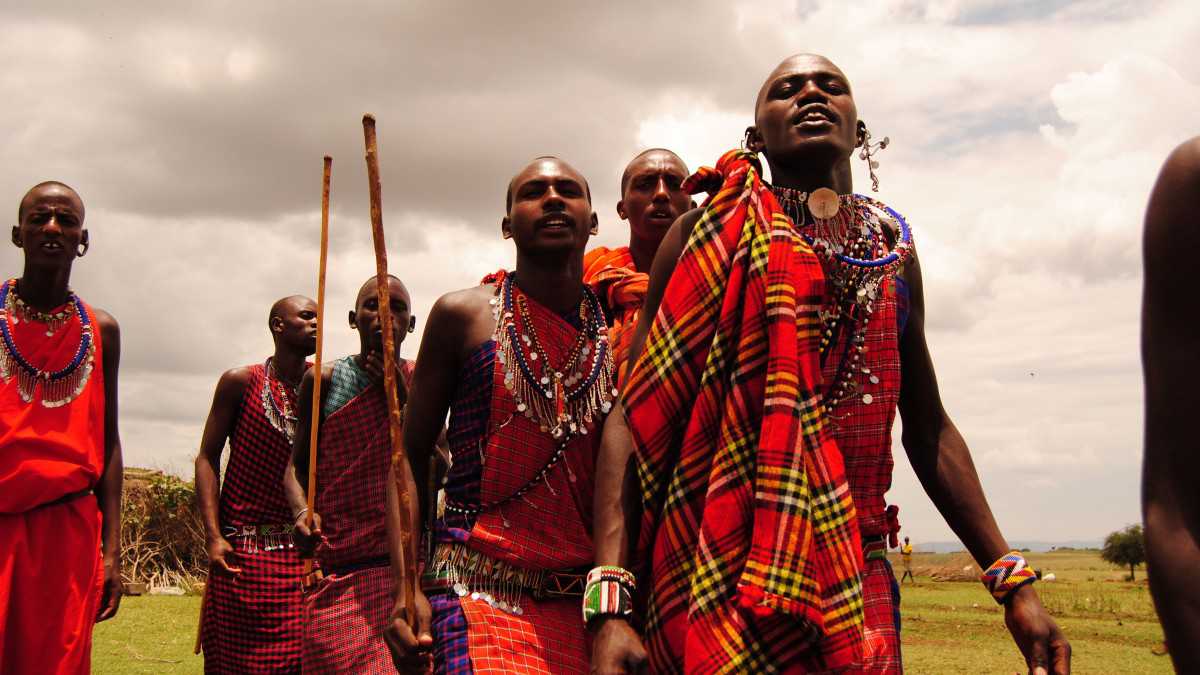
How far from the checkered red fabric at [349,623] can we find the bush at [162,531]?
1487 centimetres

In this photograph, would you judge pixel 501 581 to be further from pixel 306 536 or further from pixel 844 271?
pixel 306 536

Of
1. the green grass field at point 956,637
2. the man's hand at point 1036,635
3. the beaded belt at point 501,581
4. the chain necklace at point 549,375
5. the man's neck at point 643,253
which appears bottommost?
the green grass field at point 956,637

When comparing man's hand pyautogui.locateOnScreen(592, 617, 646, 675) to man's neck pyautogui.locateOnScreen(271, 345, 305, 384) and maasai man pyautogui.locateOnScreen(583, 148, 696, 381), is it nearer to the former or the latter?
maasai man pyautogui.locateOnScreen(583, 148, 696, 381)

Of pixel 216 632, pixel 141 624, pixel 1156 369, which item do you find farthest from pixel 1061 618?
pixel 1156 369

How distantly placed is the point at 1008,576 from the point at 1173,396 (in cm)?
147

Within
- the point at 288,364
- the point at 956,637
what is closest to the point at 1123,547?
the point at 956,637

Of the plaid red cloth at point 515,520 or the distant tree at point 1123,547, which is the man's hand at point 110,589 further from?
the distant tree at point 1123,547

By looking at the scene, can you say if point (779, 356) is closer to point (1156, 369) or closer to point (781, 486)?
point (781, 486)

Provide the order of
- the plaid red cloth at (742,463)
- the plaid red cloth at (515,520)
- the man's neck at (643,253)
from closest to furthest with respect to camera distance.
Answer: the plaid red cloth at (742,463) < the plaid red cloth at (515,520) < the man's neck at (643,253)

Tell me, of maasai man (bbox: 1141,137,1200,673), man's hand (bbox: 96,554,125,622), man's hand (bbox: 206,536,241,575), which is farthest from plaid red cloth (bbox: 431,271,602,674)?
man's hand (bbox: 206,536,241,575)

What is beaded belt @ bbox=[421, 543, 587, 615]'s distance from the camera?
3.65 metres

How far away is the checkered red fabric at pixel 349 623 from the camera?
19.1 feet

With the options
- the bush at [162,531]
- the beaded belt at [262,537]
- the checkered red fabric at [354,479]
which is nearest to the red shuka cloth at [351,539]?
the checkered red fabric at [354,479]

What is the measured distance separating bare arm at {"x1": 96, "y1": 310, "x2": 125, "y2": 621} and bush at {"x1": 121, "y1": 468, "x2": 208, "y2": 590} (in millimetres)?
14602
